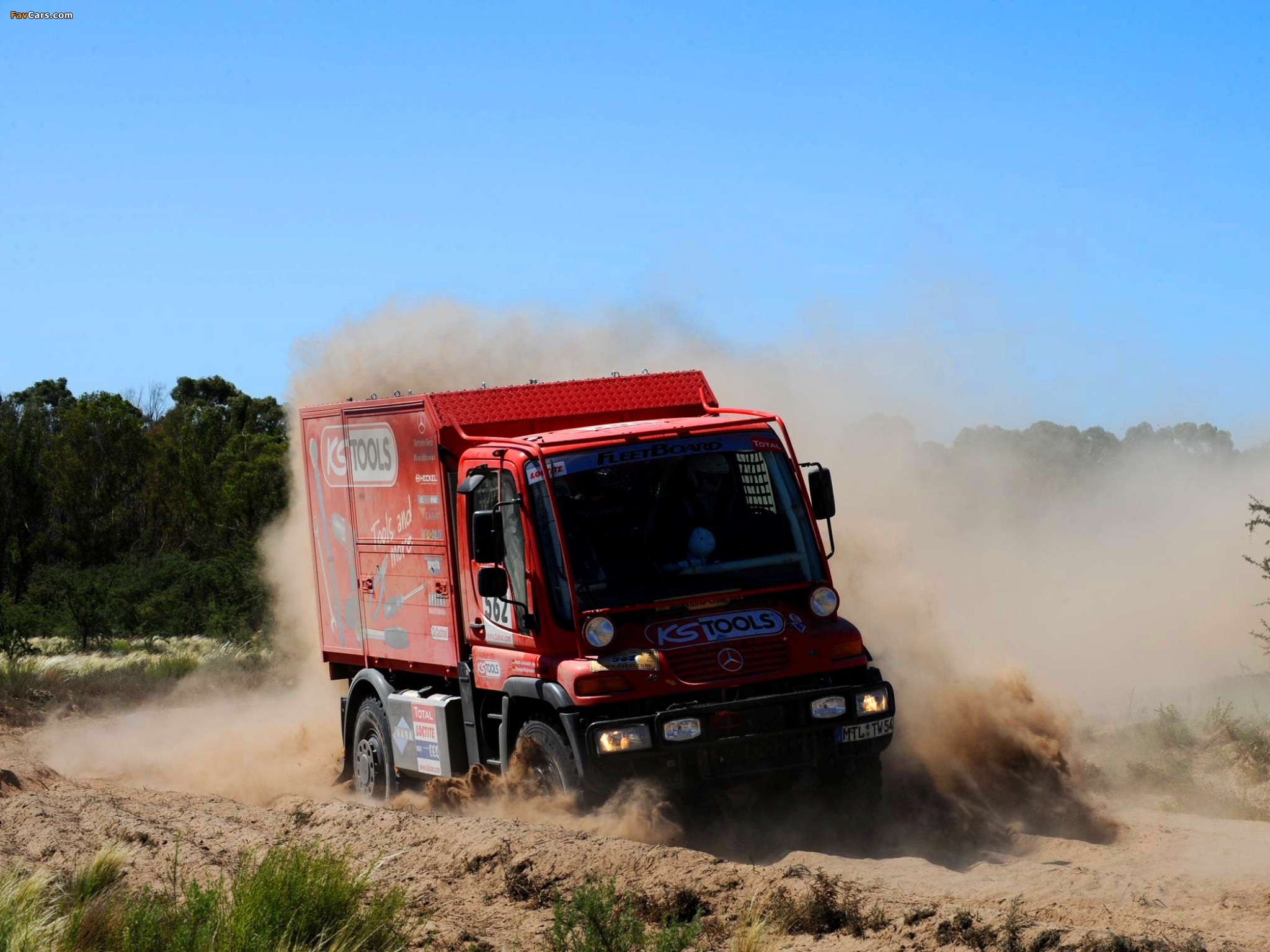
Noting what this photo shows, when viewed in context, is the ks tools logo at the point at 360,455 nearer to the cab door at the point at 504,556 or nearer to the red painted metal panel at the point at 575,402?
the red painted metal panel at the point at 575,402

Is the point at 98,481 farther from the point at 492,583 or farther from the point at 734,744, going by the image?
the point at 734,744

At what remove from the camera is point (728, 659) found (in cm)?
924

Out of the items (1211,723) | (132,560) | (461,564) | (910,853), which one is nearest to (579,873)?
(910,853)

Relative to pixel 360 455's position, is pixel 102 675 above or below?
below

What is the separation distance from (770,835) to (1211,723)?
5578mm

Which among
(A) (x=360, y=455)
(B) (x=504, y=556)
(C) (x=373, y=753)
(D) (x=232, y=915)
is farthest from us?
(C) (x=373, y=753)

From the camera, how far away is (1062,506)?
1506 inches

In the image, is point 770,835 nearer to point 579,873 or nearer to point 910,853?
point 910,853

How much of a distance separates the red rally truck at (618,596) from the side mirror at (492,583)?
0.02m

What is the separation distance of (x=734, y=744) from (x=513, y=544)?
6.62 feet

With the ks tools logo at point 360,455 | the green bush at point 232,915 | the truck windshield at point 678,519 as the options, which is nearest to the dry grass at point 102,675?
the ks tools logo at point 360,455

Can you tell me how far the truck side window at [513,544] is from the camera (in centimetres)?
962

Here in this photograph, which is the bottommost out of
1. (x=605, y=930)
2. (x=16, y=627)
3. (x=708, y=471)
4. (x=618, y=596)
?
(x=605, y=930)

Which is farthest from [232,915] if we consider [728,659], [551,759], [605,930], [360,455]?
[360,455]
